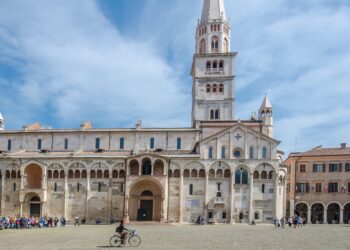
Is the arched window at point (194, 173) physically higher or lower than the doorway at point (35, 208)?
higher

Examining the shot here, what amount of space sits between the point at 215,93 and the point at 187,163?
1567 cm

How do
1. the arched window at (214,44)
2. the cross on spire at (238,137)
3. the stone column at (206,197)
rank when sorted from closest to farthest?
1. the stone column at (206,197)
2. the cross on spire at (238,137)
3. the arched window at (214,44)

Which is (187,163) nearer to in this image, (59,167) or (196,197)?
(196,197)

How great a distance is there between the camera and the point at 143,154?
186 ft

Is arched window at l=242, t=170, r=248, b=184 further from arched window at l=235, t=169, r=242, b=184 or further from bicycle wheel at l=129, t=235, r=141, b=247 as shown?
bicycle wheel at l=129, t=235, r=141, b=247

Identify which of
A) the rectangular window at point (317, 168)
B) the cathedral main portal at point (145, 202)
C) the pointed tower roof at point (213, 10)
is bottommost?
the cathedral main portal at point (145, 202)

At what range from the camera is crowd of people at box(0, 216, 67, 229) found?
48.4m

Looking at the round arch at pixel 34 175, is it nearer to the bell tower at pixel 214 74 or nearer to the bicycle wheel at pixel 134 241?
the bell tower at pixel 214 74

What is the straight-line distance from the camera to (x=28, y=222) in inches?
1970

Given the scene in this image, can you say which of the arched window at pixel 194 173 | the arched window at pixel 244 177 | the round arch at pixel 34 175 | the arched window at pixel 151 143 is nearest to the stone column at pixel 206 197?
the arched window at pixel 194 173

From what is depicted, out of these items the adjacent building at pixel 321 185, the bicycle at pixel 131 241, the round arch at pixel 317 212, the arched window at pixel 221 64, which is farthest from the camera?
the arched window at pixel 221 64

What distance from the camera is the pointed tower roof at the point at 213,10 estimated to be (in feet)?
228

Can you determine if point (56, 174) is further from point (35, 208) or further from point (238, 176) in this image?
point (238, 176)

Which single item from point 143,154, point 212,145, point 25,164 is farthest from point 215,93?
point 25,164
